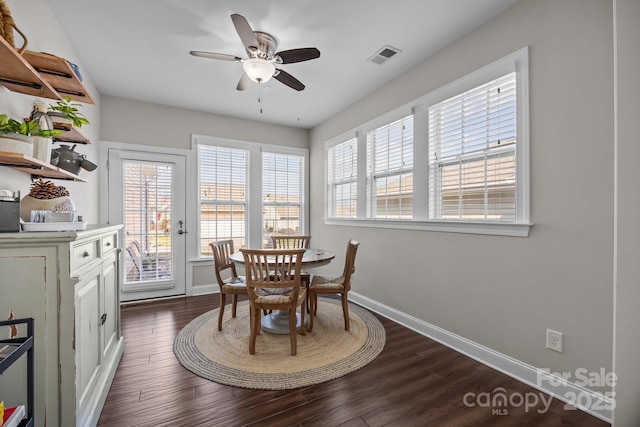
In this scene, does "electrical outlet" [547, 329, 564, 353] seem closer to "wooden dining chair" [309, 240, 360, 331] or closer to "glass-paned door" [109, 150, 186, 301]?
"wooden dining chair" [309, 240, 360, 331]

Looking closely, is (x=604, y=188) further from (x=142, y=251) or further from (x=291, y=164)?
(x=142, y=251)

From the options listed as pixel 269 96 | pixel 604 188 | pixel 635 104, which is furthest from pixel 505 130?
pixel 269 96

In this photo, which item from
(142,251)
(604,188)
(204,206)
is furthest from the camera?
(204,206)

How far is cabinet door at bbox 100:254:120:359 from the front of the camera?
190cm

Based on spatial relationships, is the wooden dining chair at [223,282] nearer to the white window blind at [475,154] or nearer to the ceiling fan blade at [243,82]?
the ceiling fan blade at [243,82]

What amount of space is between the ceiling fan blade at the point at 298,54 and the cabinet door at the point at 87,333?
201 cm

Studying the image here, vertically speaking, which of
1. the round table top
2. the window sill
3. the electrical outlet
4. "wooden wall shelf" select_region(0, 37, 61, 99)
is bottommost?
the electrical outlet

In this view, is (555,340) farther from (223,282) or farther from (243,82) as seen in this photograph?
(243,82)

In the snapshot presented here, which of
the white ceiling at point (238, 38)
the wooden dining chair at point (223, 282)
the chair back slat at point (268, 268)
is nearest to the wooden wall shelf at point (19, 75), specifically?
the white ceiling at point (238, 38)

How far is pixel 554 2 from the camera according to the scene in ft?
6.25

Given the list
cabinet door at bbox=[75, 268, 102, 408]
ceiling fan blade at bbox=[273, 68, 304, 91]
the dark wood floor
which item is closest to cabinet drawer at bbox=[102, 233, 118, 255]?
cabinet door at bbox=[75, 268, 102, 408]

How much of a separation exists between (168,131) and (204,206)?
1209 mm

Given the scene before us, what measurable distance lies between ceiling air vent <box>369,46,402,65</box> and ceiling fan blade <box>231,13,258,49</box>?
130 centimetres

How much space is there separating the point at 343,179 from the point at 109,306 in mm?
3170
